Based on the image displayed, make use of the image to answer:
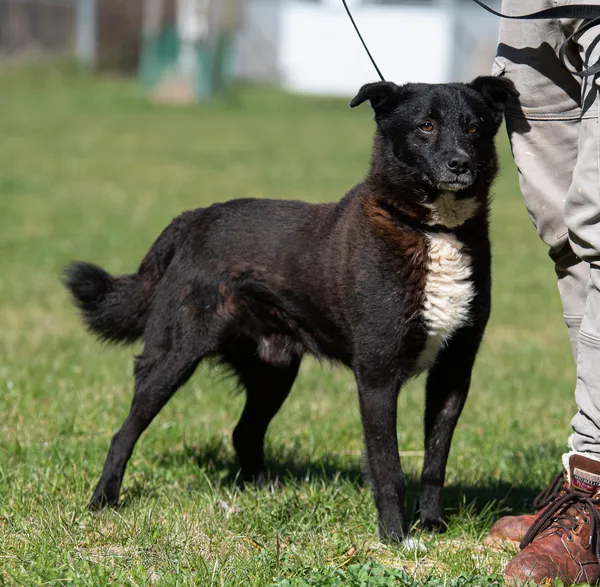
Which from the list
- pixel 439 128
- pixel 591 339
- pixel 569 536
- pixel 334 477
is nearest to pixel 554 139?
pixel 439 128

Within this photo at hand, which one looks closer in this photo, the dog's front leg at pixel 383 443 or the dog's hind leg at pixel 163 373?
the dog's front leg at pixel 383 443

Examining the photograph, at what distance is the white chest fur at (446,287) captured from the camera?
11.0 ft

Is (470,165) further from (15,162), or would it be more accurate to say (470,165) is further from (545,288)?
(15,162)

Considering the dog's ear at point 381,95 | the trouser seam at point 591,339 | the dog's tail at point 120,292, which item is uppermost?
the dog's ear at point 381,95

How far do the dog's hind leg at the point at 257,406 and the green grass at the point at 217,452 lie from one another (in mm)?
109

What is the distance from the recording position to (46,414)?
4.80m

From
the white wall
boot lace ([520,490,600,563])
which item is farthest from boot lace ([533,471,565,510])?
the white wall

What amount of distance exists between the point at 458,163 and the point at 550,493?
1220 millimetres

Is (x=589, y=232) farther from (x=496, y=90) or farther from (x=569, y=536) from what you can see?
(x=569, y=536)

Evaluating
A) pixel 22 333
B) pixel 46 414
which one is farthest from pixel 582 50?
pixel 22 333

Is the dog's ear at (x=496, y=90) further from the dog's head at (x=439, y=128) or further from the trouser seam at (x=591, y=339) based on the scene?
the trouser seam at (x=591, y=339)

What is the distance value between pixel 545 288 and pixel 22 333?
182 inches

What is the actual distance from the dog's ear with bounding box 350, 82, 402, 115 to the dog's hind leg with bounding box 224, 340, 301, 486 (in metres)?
1.15

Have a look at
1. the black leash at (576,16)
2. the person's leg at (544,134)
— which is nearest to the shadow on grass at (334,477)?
the person's leg at (544,134)
